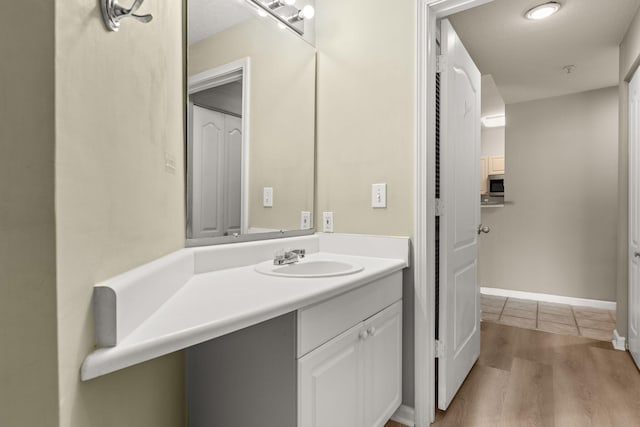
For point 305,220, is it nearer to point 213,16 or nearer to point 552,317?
point 213,16

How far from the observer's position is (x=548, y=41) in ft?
8.33

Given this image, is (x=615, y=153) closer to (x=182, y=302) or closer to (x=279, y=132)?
(x=279, y=132)

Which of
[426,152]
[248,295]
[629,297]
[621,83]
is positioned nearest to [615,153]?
[621,83]

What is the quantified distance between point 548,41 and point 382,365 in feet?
8.53

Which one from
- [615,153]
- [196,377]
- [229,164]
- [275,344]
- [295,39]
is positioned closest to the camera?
[275,344]

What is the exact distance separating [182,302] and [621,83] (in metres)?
3.24

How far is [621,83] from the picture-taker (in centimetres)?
253

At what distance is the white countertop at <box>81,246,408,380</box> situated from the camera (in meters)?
0.63

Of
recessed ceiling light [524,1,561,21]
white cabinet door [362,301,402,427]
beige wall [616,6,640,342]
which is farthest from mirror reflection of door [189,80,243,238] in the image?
beige wall [616,6,640,342]

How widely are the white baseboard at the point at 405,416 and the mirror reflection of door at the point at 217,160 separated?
115cm

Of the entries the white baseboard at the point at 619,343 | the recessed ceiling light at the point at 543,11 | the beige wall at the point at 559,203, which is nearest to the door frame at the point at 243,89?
the recessed ceiling light at the point at 543,11

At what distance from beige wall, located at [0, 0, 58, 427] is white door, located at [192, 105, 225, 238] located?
84cm

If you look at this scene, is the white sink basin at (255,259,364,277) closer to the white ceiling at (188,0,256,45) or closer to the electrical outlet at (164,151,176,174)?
the electrical outlet at (164,151,176,174)

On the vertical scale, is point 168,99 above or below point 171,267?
above
